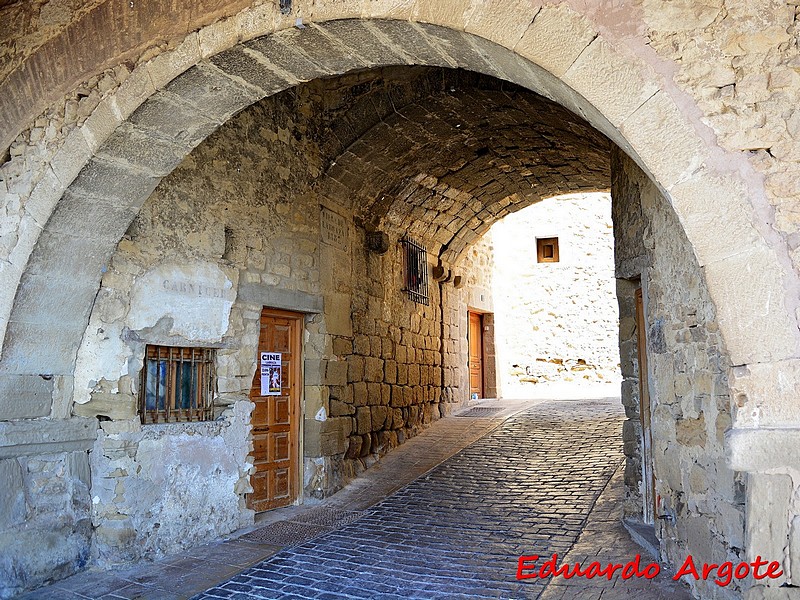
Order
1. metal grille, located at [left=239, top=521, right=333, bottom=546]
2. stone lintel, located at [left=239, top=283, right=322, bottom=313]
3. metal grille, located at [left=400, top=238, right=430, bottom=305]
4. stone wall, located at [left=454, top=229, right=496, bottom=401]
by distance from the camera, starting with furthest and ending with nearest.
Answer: stone wall, located at [left=454, top=229, right=496, bottom=401], metal grille, located at [left=400, top=238, right=430, bottom=305], stone lintel, located at [left=239, top=283, right=322, bottom=313], metal grille, located at [left=239, top=521, right=333, bottom=546]

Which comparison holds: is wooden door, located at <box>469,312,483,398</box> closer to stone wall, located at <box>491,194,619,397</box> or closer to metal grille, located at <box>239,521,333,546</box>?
stone wall, located at <box>491,194,619,397</box>

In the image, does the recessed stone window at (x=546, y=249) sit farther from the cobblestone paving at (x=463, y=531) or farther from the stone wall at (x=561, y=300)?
the cobblestone paving at (x=463, y=531)

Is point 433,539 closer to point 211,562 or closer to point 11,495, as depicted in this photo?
point 211,562

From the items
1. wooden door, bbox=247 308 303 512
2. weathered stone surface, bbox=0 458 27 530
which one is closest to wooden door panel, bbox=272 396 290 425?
wooden door, bbox=247 308 303 512

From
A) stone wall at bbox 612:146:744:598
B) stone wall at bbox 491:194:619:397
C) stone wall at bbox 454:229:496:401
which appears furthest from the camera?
stone wall at bbox 491:194:619:397

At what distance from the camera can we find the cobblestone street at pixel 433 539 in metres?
3.81

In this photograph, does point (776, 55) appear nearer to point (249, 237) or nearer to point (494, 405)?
point (249, 237)

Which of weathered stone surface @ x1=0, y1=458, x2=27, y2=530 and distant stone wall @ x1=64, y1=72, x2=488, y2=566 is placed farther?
distant stone wall @ x1=64, y1=72, x2=488, y2=566

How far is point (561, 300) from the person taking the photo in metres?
14.6

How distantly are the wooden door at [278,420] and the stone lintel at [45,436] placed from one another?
1.51m

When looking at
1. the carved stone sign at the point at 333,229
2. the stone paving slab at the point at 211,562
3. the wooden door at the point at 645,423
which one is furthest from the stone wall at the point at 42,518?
the wooden door at the point at 645,423

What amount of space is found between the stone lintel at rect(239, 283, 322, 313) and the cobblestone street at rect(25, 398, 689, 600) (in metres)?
1.78

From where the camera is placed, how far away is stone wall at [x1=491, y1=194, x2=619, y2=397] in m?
14.3

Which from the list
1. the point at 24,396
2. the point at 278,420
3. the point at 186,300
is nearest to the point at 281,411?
the point at 278,420
